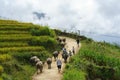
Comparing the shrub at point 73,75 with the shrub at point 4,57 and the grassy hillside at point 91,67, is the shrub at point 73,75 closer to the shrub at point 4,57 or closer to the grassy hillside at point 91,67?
the grassy hillside at point 91,67

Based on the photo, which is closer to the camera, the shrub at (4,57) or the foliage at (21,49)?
the shrub at (4,57)

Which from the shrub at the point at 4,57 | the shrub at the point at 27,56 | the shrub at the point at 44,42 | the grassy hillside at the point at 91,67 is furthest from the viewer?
the shrub at the point at 44,42

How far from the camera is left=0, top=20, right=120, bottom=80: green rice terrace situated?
143ft

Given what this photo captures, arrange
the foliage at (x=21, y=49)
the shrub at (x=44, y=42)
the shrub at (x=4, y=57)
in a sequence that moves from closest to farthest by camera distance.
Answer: the shrub at (x=4, y=57) < the foliage at (x=21, y=49) < the shrub at (x=44, y=42)

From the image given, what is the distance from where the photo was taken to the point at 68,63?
49312 mm

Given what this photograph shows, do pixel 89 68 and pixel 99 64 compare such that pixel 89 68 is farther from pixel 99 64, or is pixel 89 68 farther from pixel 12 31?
pixel 12 31

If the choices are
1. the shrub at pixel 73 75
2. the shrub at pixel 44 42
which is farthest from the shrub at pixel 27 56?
the shrub at pixel 73 75

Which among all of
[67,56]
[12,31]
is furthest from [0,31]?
[67,56]

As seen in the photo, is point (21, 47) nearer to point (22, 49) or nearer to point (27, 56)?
point (22, 49)

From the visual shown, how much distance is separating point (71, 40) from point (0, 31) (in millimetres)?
15450

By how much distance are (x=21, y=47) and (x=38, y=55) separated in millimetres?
3490

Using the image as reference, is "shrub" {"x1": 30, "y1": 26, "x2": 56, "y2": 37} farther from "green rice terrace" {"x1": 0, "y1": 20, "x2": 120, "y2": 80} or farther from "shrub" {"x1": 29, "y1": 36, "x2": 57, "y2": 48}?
"shrub" {"x1": 29, "y1": 36, "x2": 57, "y2": 48}

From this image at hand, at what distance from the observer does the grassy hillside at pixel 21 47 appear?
143 ft

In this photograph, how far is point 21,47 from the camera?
5344 centimetres
